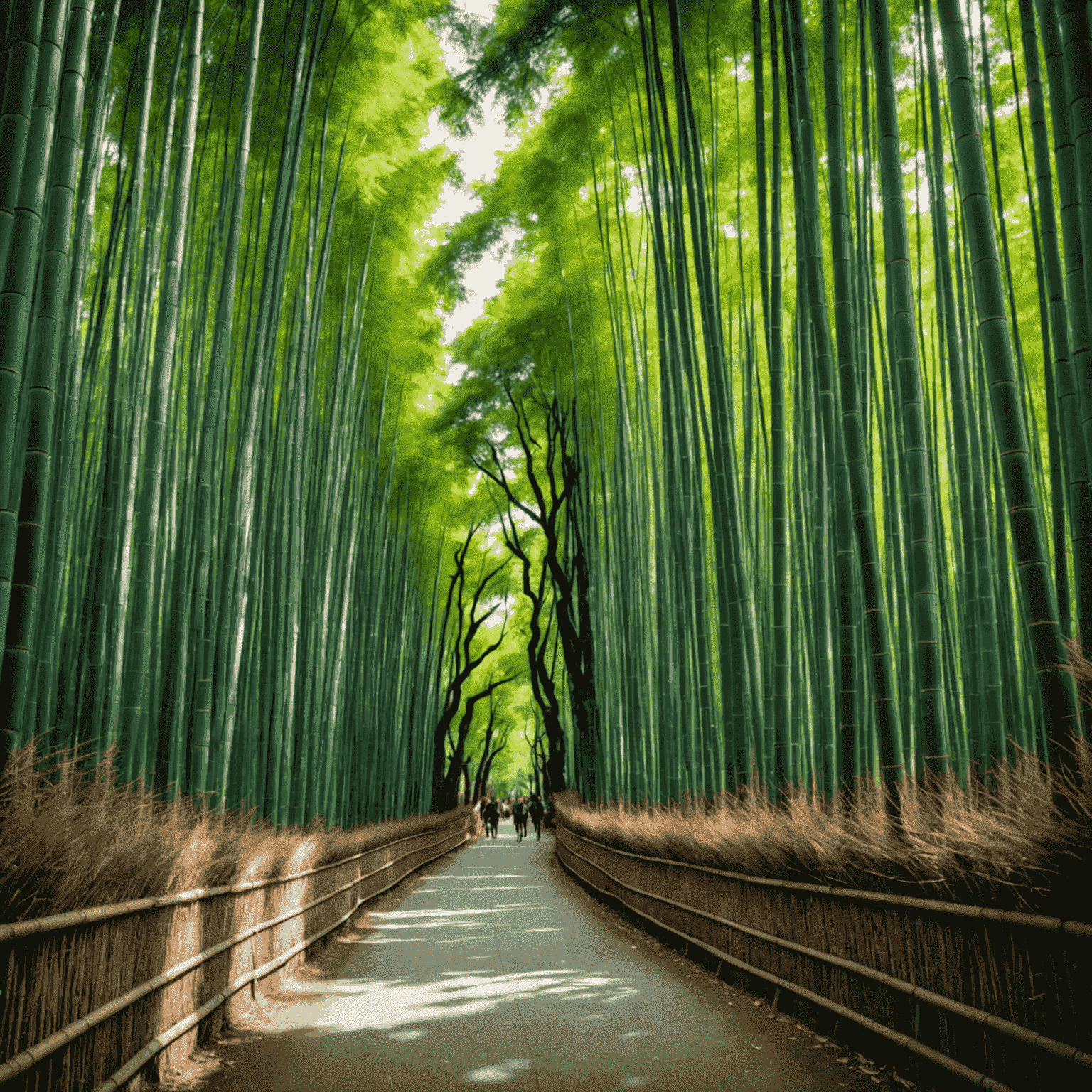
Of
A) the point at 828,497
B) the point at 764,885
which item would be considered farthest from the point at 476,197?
the point at 764,885

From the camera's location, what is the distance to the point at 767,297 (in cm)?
414

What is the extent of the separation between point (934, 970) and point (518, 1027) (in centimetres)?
137

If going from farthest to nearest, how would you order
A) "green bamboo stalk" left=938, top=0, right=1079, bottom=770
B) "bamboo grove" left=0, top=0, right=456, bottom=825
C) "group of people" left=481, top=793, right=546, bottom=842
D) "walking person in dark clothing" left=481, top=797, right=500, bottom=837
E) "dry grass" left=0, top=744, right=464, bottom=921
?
"walking person in dark clothing" left=481, top=797, right=500, bottom=837, "group of people" left=481, top=793, right=546, bottom=842, "bamboo grove" left=0, top=0, right=456, bottom=825, "green bamboo stalk" left=938, top=0, right=1079, bottom=770, "dry grass" left=0, top=744, right=464, bottom=921

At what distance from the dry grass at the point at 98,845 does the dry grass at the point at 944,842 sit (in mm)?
1832

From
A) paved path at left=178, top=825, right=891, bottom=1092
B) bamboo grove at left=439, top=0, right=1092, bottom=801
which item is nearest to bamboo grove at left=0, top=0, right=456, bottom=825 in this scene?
paved path at left=178, top=825, right=891, bottom=1092

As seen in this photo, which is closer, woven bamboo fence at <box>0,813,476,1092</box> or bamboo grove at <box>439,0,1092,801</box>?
woven bamboo fence at <box>0,813,476,1092</box>

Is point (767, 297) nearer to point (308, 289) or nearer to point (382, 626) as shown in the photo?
point (308, 289)

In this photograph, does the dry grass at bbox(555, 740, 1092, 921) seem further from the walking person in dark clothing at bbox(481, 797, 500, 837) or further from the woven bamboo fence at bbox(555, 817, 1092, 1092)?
the walking person in dark clothing at bbox(481, 797, 500, 837)

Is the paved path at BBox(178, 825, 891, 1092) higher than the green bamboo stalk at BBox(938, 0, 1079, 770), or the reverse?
the green bamboo stalk at BBox(938, 0, 1079, 770)

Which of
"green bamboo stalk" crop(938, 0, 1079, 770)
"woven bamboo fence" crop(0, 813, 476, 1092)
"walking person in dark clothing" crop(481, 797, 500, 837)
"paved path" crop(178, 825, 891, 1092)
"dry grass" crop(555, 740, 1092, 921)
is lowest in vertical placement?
"walking person in dark clothing" crop(481, 797, 500, 837)

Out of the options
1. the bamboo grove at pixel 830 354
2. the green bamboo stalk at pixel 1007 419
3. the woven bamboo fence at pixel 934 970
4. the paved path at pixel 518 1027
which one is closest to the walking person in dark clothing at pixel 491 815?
the bamboo grove at pixel 830 354

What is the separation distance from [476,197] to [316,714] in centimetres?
490

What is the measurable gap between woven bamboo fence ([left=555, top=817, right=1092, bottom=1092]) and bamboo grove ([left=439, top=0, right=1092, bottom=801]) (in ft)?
1.47

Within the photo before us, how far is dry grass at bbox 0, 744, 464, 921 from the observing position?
1.66 meters
